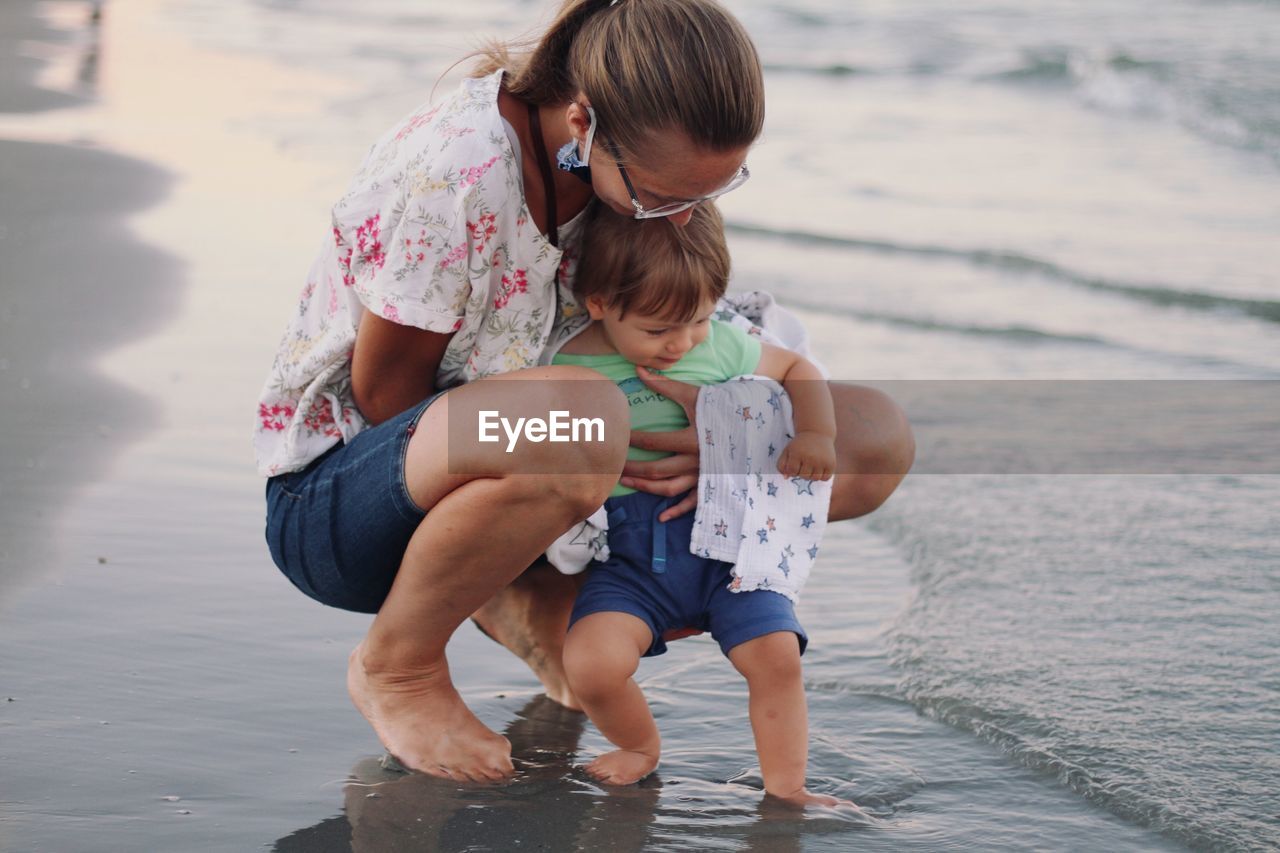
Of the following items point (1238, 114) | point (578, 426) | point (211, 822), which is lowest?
point (211, 822)

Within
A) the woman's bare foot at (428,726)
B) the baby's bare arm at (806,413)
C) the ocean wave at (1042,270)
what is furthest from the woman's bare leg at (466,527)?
the ocean wave at (1042,270)

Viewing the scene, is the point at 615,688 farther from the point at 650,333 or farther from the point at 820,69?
the point at 820,69

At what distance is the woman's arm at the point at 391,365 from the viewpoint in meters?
2.41

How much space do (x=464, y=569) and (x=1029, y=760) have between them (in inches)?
38.9

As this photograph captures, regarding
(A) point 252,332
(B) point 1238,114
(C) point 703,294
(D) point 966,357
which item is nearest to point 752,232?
(D) point 966,357

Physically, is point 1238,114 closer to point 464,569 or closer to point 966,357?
point 966,357

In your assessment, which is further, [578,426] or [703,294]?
[703,294]

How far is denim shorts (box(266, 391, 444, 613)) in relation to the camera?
2428 millimetres

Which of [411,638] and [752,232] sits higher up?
[752,232]

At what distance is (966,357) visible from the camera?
5348 mm

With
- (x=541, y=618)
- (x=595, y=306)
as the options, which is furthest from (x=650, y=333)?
(x=541, y=618)
